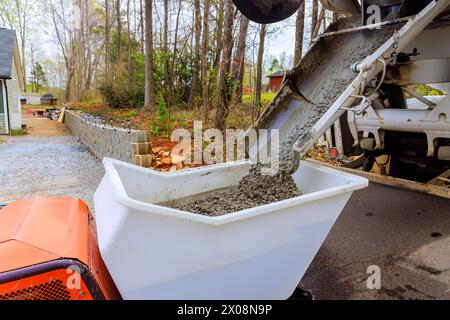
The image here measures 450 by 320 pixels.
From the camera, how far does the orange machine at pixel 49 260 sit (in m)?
1.29

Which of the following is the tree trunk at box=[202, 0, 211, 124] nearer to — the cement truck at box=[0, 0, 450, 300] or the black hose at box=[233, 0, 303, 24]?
the black hose at box=[233, 0, 303, 24]

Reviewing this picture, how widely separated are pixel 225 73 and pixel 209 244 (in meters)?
4.46

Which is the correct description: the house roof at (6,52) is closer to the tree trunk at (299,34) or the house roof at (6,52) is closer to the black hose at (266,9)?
the tree trunk at (299,34)

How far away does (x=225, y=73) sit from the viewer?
5.54 m

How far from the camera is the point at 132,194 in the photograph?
2.12 m

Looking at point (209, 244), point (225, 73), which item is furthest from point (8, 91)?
point (209, 244)

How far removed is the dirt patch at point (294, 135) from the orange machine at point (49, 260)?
2.53 ft

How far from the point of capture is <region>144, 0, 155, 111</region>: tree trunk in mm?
11281

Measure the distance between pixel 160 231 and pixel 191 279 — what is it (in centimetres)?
28

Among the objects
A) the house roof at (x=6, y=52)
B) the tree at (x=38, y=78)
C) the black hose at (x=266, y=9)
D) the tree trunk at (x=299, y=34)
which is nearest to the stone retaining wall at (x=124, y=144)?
the black hose at (x=266, y=9)

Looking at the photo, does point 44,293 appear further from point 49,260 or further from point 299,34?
point 299,34

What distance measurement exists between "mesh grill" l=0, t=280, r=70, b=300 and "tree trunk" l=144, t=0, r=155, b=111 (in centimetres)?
1040
